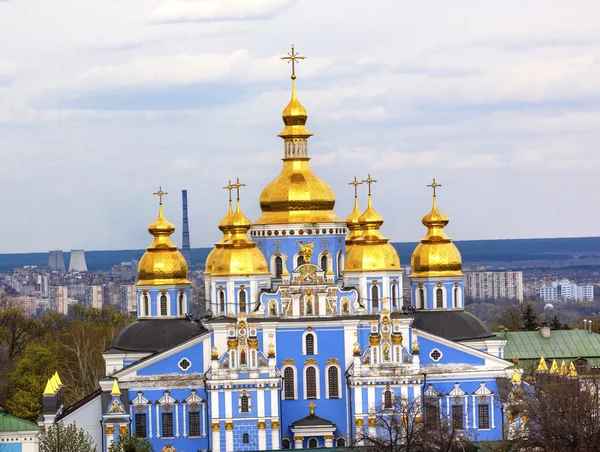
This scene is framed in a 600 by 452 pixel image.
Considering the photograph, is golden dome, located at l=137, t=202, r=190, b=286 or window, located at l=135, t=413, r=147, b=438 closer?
window, located at l=135, t=413, r=147, b=438

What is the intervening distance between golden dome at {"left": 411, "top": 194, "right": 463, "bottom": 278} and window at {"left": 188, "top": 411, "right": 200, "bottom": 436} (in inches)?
345

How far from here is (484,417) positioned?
188 ft

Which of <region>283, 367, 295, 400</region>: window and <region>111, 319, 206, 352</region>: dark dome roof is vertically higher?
<region>111, 319, 206, 352</region>: dark dome roof

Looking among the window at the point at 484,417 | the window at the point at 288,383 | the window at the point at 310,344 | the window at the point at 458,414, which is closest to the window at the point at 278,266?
the window at the point at 310,344

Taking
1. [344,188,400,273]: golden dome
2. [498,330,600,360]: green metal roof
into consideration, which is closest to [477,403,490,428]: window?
[344,188,400,273]: golden dome

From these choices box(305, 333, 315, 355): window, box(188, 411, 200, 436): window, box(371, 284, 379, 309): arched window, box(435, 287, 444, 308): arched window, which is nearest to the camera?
box(305, 333, 315, 355): window

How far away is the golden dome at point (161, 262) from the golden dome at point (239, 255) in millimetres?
3095

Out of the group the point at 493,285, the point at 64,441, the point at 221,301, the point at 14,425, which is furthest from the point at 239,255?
the point at 493,285

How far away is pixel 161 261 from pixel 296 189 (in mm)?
5186

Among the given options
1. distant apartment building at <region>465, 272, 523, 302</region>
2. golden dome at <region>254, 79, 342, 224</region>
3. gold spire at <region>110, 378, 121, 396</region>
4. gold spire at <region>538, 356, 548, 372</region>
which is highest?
distant apartment building at <region>465, 272, 523, 302</region>

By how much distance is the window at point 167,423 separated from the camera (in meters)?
56.0

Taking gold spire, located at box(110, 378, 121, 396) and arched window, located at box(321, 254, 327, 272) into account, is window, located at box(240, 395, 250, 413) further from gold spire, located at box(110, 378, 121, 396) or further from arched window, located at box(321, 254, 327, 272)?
arched window, located at box(321, 254, 327, 272)

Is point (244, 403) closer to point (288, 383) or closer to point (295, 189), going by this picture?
point (288, 383)

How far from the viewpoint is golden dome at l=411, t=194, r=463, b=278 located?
199ft
